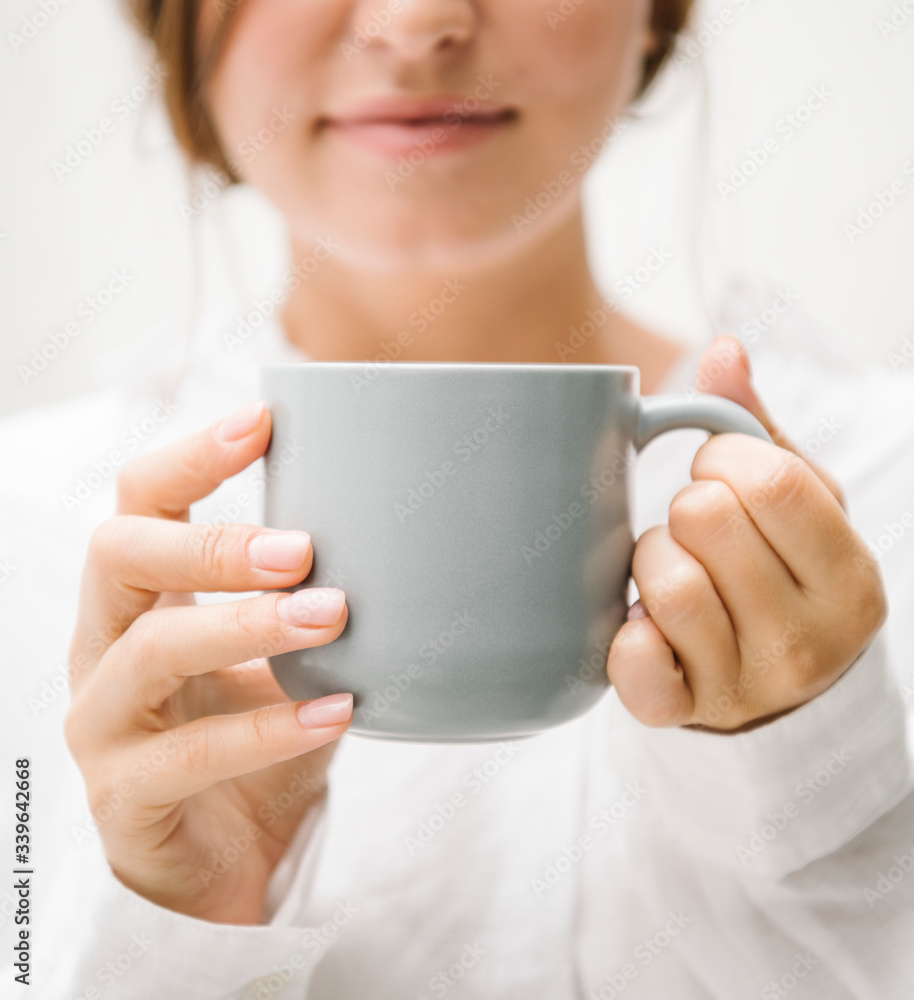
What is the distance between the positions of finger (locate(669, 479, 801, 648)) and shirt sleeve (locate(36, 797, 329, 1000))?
484 mm

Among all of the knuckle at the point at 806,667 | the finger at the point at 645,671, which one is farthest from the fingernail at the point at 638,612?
the knuckle at the point at 806,667

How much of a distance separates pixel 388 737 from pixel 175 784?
0.17m

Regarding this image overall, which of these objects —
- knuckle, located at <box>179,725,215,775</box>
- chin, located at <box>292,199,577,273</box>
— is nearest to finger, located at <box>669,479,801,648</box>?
knuckle, located at <box>179,725,215,775</box>

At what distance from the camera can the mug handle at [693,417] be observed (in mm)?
696

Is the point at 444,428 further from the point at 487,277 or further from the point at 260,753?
the point at 487,277

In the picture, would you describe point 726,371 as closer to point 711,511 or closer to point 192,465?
point 711,511

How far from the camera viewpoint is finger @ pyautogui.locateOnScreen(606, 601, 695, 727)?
2.22 feet

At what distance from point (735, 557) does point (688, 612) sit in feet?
0.16

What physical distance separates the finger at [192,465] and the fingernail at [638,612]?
0.96 feet

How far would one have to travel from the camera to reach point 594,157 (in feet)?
3.99

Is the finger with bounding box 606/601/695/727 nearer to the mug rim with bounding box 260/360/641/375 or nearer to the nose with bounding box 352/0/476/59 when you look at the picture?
the mug rim with bounding box 260/360/641/375

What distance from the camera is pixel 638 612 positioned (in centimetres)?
70

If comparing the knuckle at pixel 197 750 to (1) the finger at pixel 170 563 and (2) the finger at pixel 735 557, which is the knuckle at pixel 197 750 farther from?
(2) the finger at pixel 735 557

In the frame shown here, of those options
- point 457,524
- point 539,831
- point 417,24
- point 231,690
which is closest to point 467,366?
point 457,524
